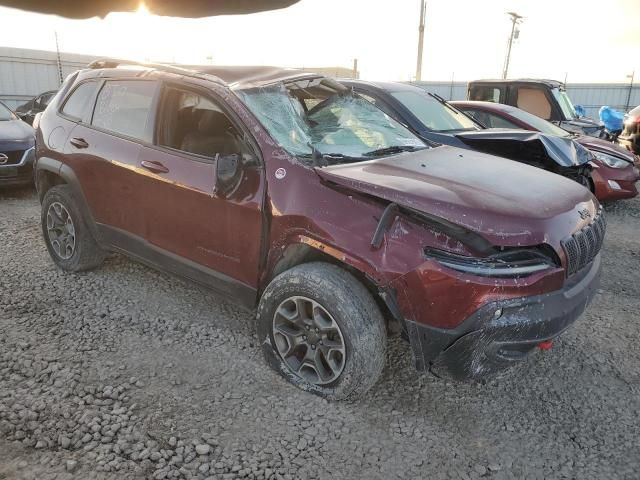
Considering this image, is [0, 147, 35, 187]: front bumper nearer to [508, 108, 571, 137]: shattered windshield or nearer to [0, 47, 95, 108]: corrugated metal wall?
[508, 108, 571, 137]: shattered windshield

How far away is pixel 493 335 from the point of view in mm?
2170

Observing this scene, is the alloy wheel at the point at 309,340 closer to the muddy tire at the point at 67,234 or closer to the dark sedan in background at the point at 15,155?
the muddy tire at the point at 67,234

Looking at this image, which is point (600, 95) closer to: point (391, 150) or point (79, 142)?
point (391, 150)

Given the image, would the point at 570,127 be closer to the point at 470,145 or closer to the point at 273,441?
the point at 470,145

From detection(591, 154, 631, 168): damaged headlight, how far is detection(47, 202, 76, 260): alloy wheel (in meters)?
6.40

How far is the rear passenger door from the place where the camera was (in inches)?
130

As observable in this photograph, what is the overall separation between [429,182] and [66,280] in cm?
309

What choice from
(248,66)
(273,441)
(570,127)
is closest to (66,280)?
(248,66)

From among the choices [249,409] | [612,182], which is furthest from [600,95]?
[249,409]

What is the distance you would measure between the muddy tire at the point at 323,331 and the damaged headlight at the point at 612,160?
563 cm

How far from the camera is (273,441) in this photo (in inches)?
90.5

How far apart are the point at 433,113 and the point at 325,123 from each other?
9.37 feet

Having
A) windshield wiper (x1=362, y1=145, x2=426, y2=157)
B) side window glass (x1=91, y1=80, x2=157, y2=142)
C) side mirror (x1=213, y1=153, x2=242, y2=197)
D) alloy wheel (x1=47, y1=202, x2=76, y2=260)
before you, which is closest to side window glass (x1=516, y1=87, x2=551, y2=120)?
windshield wiper (x1=362, y1=145, x2=426, y2=157)

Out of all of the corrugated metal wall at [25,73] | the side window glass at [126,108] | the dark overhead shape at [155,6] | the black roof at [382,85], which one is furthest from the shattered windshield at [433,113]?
the corrugated metal wall at [25,73]
